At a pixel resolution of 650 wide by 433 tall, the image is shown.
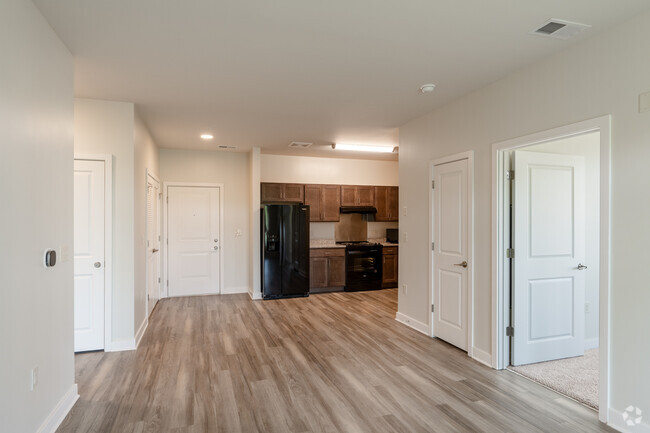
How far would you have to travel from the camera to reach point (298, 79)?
3312 millimetres

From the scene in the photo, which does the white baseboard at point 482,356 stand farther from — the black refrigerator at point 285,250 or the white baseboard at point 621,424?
the black refrigerator at point 285,250

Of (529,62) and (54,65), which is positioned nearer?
(54,65)

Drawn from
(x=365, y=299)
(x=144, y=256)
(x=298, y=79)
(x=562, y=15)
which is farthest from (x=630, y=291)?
(x=144, y=256)

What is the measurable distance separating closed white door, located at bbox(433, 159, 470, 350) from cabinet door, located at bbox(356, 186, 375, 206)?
337 cm

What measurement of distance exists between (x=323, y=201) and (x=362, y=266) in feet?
4.88

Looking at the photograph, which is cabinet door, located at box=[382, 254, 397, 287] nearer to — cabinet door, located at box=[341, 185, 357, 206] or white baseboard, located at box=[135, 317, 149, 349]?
cabinet door, located at box=[341, 185, 357, 206]

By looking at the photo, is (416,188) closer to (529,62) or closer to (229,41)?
(529,62)

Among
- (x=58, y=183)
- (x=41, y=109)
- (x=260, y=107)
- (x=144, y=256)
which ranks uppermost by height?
(x=260, y=107)

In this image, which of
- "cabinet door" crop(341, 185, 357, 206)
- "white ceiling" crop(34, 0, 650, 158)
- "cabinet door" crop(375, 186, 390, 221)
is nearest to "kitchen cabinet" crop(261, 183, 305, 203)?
"cabinet door" crop(341, 185, 357, 206)

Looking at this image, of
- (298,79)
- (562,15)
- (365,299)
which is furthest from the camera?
(365,299)

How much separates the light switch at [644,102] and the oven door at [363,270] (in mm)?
5262

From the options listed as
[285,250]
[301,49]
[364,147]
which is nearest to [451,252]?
[301,49]

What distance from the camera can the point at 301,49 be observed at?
2730 mm

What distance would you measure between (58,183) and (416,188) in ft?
11.9
